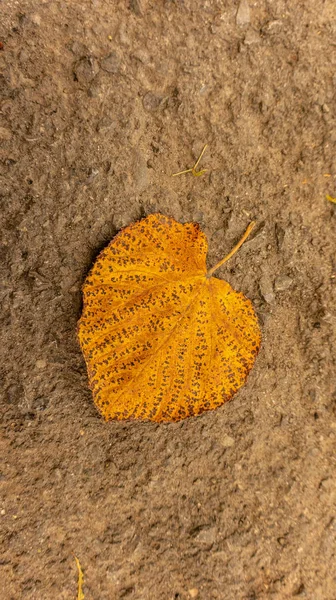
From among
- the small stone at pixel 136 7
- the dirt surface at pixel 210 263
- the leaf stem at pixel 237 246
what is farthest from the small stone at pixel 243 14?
the leaf stem at pixel 237 246

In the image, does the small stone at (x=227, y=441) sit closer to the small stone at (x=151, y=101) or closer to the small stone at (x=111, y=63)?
the small stone at (x=151, y=101)

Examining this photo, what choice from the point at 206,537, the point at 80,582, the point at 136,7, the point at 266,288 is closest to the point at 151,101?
the point at 136,7

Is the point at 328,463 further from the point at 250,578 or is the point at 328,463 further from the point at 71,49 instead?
the point at 71,49

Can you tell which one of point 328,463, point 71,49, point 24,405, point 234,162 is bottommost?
point 24,405

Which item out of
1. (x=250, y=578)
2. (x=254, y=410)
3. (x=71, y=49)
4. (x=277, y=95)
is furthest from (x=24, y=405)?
(x=277, y=95)

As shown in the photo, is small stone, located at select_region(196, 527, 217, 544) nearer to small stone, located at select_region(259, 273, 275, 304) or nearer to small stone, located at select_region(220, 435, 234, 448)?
small stone, located at select_region(220, 435, 234, 448)

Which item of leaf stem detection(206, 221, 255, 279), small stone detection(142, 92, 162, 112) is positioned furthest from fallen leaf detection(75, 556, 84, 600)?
small stone detection(142, 92, 162, 112)
